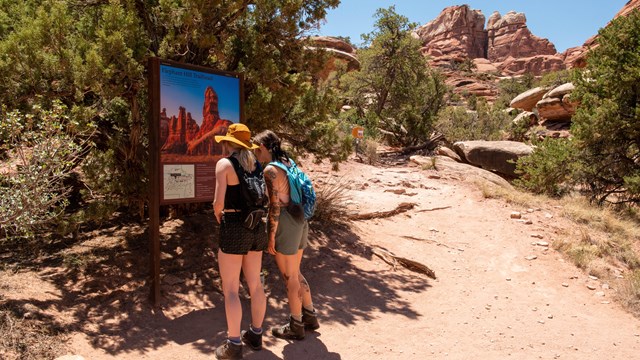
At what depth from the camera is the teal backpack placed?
A: 156 inches

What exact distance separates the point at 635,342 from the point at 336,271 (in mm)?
3326

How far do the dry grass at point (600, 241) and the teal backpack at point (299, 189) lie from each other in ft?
14.5

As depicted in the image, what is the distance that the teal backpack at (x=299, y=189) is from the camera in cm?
396

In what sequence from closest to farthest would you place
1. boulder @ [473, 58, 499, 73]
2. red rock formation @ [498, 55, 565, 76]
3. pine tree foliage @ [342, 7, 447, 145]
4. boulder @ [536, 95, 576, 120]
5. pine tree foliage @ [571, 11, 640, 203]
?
pine tree foliage @ [571, 11, 640, 203] < pine tree foliage @ [342, 7, 447, 145] < boulder @ [536, 95, 576, 120] < boulder @ [473, 58, 499, 73] < red rock formation @ [498, 55, 565, 76]

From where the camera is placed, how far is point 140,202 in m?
6.03

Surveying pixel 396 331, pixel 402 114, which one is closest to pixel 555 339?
pixel 396 331

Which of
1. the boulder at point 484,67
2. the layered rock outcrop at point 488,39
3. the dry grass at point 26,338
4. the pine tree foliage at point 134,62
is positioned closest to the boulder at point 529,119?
the pine tree foliage at point 134,62

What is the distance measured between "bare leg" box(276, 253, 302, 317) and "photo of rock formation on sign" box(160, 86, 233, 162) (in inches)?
61.9

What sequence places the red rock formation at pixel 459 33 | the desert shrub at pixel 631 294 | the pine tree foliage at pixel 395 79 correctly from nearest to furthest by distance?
the desert shrub at pixel 631 294 → the pine tree foliage at pixel 395 79 → the red rock formation at pixel 459 33

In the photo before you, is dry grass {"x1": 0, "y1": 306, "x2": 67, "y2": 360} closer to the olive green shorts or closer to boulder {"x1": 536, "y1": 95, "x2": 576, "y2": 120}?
the olive green shorts

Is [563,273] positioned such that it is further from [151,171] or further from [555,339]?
[151,171]

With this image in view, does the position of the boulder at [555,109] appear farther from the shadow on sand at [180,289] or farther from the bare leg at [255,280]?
the bare leg at [255,280]

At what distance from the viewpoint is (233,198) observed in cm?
368

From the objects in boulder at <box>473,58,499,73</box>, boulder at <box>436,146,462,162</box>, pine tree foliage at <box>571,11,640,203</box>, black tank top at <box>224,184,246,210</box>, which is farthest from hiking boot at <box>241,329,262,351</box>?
boulder at <box>473,58,499,73</box>
